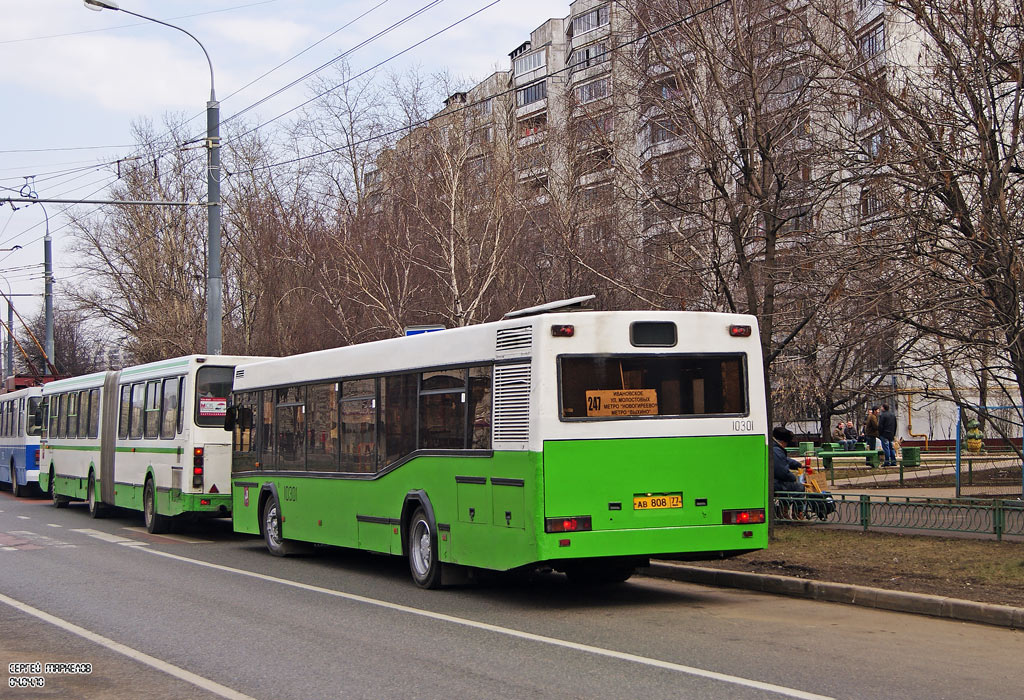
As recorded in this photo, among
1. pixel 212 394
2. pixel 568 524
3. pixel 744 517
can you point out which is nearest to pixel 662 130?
pixel 744 517

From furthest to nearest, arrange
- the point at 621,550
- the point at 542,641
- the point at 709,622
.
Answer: the point at 621,550 → the point at 709,622 → the point at 542,641

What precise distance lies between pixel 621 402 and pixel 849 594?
2.96 meters

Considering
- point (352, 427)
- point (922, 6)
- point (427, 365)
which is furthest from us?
point (352, 427)

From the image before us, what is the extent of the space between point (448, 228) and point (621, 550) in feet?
67.8

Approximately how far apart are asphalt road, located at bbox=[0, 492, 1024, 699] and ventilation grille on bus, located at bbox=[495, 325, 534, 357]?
2527 mm

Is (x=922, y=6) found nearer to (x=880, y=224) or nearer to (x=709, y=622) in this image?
(x=880, y=224)

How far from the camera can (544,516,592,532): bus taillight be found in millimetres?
10945

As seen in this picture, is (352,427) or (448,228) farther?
(448,228)

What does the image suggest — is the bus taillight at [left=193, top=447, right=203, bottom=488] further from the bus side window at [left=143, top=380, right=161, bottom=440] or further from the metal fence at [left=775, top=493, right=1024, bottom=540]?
the metal fence at [left=775, top=493, right=1024, bottom=540]

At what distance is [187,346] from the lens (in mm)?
43406

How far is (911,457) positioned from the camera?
28.3 metres

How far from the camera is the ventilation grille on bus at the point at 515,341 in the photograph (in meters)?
11.3

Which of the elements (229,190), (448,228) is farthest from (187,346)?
(448,228)

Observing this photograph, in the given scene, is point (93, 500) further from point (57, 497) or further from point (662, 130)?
point (662, 130)
